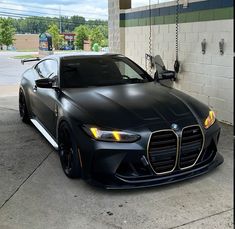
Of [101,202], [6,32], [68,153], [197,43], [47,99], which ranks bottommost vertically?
[101,202]

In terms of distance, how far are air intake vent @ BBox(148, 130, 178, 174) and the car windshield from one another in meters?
1.54

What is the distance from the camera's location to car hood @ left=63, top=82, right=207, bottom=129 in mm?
3848

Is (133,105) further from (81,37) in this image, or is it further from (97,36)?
(81,37)

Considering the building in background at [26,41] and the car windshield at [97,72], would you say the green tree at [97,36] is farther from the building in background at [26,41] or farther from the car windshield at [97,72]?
the car windshield at [97,72]

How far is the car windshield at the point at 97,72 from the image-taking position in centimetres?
501

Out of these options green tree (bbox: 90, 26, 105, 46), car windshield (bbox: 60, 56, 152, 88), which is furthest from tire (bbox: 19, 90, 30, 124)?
green tree (bbox: 90, 26, 105, 46)

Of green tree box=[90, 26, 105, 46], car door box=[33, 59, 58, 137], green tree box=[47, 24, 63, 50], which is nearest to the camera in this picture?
car door box=[33, 59, 58, 137]

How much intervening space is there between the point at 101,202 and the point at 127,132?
0.73 meters

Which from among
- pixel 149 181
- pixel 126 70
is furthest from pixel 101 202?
pixel 126 70

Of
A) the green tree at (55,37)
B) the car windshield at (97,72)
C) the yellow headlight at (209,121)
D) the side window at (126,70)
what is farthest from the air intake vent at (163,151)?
the green tree at (55,37)

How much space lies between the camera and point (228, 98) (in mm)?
6496

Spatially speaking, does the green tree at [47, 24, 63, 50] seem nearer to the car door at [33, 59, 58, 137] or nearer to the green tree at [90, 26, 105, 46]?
the green tree at [90, 26, 105, 46]

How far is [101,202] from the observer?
370 cm

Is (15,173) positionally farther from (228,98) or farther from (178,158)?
(228,98)
